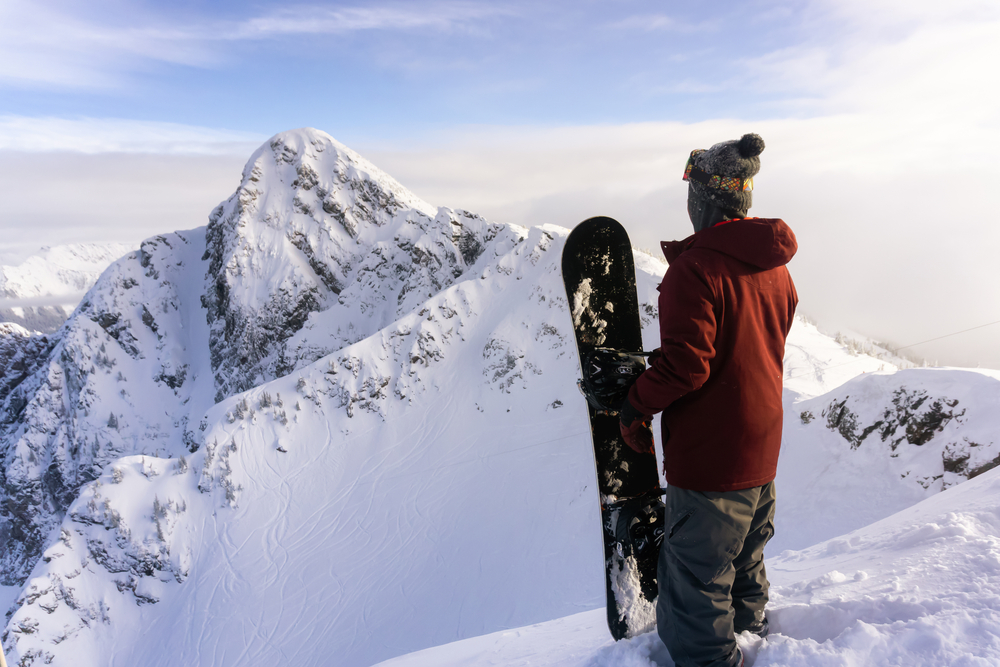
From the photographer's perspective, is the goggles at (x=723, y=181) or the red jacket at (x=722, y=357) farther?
the goggles at (x=723, y=181)

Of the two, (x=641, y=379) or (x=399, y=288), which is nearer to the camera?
(x=641, y=379)

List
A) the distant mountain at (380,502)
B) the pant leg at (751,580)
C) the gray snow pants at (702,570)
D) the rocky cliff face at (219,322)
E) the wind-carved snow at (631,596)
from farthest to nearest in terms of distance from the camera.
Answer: the rocky cliff face at (219,322) < the distant mountain at (380,502) < the wind-carved snow at (631,596) < the pant leg at (751,580) < the gray snow pants at (702,570)

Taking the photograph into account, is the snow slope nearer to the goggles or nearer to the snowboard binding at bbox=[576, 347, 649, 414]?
the snowboard binding at bbox=[576, 347, 649, 414]

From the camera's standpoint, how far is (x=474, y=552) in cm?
2023

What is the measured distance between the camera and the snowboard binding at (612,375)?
291cm

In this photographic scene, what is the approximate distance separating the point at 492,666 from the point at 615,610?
162 centimetres

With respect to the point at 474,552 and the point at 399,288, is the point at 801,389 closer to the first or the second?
the point at 474,552

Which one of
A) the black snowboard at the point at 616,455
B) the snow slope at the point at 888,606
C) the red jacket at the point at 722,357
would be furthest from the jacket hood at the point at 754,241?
the snow slope at the point at 888,606

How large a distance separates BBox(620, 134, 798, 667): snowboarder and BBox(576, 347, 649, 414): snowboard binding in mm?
292

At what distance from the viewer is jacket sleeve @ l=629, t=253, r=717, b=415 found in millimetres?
2291

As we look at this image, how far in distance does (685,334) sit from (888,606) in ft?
6.14

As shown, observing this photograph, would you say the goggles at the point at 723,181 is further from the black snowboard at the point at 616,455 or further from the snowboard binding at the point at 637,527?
the snowboard binding at the point at 637,527

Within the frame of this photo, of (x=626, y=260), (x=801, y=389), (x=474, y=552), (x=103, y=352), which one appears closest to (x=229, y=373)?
(x=103, y=352)

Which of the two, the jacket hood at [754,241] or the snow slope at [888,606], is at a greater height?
the jacket hood at [754,241]
